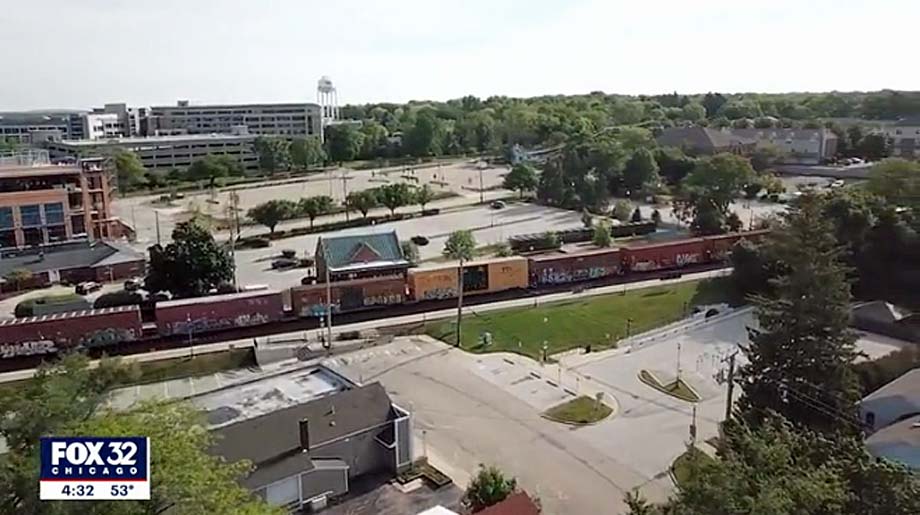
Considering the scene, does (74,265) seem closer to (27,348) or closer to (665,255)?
(27,348)

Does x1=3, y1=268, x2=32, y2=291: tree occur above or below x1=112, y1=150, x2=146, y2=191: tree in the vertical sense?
below

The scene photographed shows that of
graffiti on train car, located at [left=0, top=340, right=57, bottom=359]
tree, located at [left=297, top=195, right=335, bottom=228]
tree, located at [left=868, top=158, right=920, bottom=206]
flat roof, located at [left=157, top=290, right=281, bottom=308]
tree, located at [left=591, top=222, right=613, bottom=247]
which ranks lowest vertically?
graffiti on train car, located at [left=0, top=340, right=57, bottom=359]

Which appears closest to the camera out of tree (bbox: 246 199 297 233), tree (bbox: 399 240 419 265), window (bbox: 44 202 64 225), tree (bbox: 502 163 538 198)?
tree (bbox: 399 240 419 265)

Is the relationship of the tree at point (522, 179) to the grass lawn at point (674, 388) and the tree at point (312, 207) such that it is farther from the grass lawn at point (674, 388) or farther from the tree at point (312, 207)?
the grass lawn at point (674, 388)

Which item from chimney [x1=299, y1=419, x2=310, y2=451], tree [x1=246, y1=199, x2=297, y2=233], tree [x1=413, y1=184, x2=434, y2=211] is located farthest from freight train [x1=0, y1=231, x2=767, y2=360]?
tree [x1=413, y1=184, x2=434, y2=211]

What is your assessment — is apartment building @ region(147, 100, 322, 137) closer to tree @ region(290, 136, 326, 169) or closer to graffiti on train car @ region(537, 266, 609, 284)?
tree @ region(290, 136, 326, 169)

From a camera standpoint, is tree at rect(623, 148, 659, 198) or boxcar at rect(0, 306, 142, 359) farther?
tree at rect(623, 148, 659, 198)

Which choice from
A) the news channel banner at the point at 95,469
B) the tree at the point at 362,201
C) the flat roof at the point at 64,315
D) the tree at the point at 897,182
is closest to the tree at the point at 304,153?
the tree at the point at 362,201

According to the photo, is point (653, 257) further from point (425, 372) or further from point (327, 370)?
point (327, 370)
